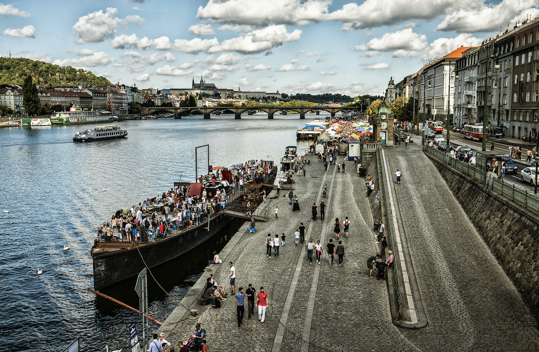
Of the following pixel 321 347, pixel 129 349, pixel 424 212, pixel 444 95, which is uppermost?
pixel 444 95

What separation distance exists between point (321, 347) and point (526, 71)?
56.3 metres

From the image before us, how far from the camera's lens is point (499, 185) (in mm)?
22312

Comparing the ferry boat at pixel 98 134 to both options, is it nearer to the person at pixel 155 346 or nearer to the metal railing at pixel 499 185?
the metal railing at pixel 499 185

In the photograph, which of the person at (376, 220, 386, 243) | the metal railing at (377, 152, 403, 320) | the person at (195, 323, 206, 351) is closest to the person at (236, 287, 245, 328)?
the person at (195, 323, 206, 351)

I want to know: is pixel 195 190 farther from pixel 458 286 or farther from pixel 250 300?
pixel 458 286

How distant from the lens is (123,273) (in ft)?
79.2

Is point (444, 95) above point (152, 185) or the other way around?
above

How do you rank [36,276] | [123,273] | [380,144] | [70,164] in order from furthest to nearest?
[70,164] < [380,144] < [36,276] < [123,273]

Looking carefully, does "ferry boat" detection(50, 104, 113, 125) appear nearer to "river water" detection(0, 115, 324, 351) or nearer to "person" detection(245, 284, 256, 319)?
"river water" detection(0, 115, 324, 351)

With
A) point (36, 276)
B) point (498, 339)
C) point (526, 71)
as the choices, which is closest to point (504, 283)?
point (498, 339)

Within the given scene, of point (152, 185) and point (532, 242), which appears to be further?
point (152, 185)

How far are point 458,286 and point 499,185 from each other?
731 cm

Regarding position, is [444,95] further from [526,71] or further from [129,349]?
[129,349]

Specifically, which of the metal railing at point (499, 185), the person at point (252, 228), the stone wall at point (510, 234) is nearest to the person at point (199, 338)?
the stone wall at point (510, 234)
